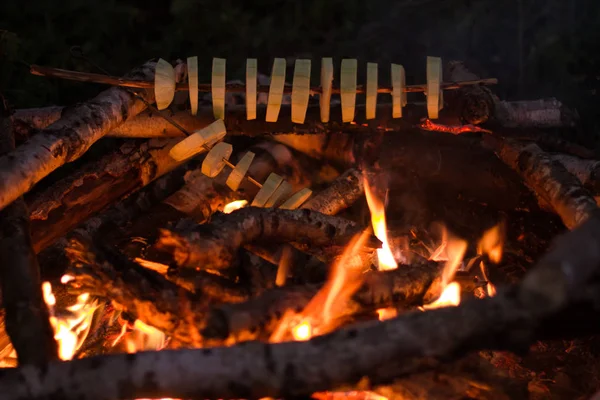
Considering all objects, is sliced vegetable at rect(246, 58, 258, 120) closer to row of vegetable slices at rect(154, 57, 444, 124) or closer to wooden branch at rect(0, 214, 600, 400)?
row of vegetable slices at rect(154, 57, 444, 124)

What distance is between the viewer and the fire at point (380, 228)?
3.82 m

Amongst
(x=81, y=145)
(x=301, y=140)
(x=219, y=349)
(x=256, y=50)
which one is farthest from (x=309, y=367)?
(x=256, y=50)

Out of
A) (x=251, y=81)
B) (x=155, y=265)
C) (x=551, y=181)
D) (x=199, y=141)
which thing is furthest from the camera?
(x=251, y=81)

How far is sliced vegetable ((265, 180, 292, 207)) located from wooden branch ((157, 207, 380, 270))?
563mm

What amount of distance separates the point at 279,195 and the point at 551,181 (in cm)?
172

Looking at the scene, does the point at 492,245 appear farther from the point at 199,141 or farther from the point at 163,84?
the point at 163,84

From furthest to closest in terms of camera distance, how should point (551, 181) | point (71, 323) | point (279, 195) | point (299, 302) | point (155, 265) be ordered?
point (279, 195) → point (551, 181) → point (71, 323) → point (155, 265) → point (299, 302)

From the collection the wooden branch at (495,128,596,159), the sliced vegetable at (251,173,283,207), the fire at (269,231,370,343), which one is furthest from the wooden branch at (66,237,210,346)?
the wooden branch at (495,128,596,159)

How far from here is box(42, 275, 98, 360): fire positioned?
10.9 feet

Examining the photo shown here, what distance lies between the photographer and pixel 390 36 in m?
6.33

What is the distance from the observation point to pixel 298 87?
13.5 ft

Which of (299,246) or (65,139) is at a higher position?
(65,139)

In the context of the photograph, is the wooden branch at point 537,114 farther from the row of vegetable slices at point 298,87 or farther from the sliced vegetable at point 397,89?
the sliced vegetable at point 397,89

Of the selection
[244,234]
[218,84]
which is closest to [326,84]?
[218,84]
